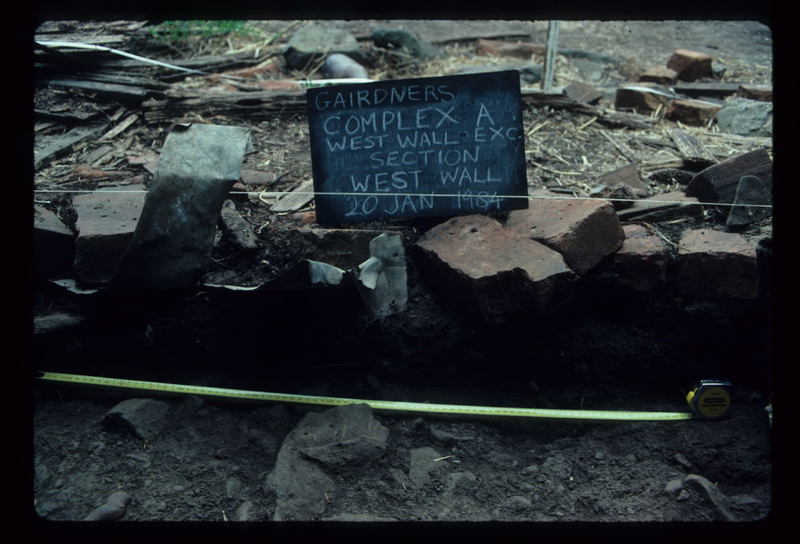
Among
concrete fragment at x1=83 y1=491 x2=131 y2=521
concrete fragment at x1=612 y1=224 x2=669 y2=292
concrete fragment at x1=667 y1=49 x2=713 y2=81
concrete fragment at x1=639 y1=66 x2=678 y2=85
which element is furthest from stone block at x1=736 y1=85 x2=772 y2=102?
concrete fragment at x1=83 y1=491 x2=131 y2=521

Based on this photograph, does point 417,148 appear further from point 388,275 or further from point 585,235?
point 585,235

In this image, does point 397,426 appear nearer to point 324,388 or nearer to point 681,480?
point 324,388

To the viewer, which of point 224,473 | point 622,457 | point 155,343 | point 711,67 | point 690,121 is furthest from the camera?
point 711,67

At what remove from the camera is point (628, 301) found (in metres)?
3.32

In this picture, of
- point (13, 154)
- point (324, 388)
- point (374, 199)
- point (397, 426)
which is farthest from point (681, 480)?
point (13, 154)

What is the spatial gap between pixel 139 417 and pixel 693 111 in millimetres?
4699

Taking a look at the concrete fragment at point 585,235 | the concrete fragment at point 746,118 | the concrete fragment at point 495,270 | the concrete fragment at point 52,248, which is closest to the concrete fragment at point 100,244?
the concrete fragment at point 52,248

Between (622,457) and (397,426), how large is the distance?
107cm

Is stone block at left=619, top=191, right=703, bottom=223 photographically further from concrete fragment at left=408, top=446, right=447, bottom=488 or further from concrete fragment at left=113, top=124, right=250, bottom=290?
concrete fragment at left=113, top=124, right=250, bottom=290

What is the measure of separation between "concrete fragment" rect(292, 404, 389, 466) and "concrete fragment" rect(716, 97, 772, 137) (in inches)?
152

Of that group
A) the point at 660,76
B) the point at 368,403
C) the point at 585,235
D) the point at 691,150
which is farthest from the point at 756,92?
the point at 368,403

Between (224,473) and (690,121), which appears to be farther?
(690,121)

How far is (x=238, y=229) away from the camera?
11.0ft

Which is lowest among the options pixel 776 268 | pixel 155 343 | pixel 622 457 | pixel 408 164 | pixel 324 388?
pixel 622 457
